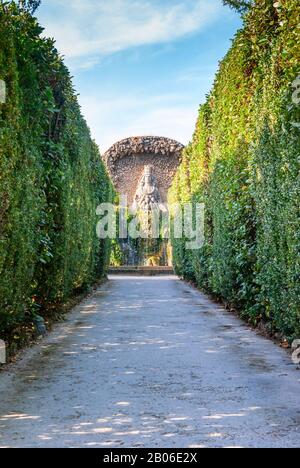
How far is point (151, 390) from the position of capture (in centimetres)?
432

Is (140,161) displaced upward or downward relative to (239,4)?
upward

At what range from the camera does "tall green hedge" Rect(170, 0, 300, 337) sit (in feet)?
18.2

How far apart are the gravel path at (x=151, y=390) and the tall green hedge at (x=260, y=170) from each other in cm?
74

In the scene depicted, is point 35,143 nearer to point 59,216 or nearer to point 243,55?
point 59,216

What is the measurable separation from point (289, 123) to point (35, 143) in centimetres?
307

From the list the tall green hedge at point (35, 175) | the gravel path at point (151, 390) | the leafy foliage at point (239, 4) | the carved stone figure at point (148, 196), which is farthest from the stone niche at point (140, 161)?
the gravel path at point (151, 390)

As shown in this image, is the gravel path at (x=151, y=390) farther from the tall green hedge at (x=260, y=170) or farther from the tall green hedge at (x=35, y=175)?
the tall green hedge at (x=35, y=175)

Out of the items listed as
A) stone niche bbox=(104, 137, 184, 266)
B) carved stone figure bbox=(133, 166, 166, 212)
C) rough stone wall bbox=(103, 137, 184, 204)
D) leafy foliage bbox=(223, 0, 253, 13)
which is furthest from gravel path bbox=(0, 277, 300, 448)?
rough stone wall bbox=(103, 137, 184, 204)

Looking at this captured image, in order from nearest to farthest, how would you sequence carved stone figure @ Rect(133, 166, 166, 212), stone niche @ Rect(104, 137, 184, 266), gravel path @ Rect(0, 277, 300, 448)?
gravel path @ Rect(0, 277, 300, 448) < carved stone figure @ Rect(133, 166, 166, 212) < stone niche @ Rect(104, 137, 184, 266)

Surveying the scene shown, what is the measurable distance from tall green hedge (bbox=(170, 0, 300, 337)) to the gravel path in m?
0.74

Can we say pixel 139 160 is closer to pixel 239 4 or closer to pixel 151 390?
pixel 239 4

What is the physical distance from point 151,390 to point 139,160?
3214cm

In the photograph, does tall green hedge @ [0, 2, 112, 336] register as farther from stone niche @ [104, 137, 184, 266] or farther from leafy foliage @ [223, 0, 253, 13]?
stone niche @ [104, 137, 184, 266]

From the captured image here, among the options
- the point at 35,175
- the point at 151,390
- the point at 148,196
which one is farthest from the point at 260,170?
the point at 148,196
